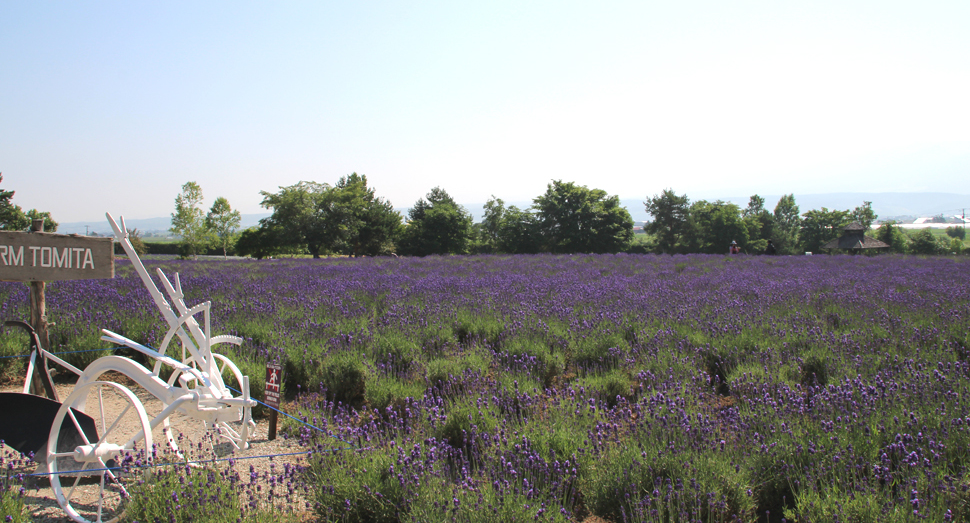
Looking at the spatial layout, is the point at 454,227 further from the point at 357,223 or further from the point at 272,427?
the point at 272,427

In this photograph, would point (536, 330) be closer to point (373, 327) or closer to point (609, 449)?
point (373, 327)

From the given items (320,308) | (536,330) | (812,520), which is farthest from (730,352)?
(320,308)

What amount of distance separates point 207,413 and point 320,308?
3.94 metres

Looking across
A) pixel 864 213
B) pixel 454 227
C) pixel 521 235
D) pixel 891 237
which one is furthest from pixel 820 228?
pixel 454 227

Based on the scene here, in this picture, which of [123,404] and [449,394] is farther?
[123,404]

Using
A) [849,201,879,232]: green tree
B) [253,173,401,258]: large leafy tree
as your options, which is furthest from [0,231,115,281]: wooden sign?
[849,201,879,232]: green tree

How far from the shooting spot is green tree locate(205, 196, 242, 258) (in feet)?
141

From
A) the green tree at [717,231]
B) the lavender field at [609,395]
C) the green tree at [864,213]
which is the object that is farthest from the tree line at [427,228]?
the green tree at [864,213]

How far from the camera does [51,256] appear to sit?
117 inches

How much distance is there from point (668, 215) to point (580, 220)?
9730 millimetres

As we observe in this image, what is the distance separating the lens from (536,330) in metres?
4.76

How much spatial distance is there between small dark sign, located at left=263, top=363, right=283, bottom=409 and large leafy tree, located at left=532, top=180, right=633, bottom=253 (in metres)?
29.4

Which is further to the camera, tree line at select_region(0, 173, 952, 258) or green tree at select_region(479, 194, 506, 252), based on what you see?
green tree at select_region(479, 194, 506, 252)

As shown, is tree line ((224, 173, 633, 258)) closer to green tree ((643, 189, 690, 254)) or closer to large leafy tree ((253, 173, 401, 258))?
large leafy tree ((253, 173, 401, 258))
